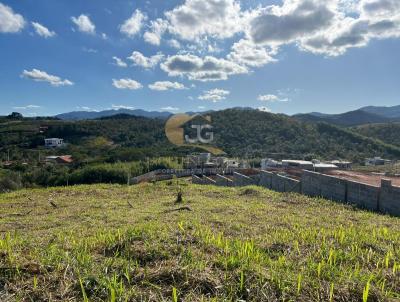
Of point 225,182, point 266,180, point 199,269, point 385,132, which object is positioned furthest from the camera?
point 385,132

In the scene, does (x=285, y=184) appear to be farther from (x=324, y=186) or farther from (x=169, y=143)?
(x=169, y=143)

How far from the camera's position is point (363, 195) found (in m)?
8.65

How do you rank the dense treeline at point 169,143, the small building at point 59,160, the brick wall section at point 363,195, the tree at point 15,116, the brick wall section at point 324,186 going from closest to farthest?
1. the brick wall section at point 363,195
2. the brick wall section at point 324,186
3. the small building at point 59,160
4. the dense treeline at point 169,143
5. the tree at point 15,116

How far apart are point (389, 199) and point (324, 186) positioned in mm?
2474

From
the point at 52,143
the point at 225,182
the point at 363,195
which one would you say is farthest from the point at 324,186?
the point at 52,143

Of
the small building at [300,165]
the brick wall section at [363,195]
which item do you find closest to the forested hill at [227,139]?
the small building at [300,165]

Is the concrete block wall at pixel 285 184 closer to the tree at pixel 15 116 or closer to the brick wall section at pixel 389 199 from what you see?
the brick wall section at pixel 389 199

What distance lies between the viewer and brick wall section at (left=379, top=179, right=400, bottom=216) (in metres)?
7.68

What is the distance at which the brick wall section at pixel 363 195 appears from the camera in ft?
27.2

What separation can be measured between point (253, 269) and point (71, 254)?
168 cm

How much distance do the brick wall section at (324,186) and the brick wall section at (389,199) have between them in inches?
50.8

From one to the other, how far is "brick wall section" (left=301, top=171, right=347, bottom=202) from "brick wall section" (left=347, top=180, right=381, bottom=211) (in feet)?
0.84

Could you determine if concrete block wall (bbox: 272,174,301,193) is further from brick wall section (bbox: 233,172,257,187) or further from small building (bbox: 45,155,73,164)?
small building (bbox: 45,155,73,164)

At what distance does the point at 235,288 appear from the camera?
2.21 m
